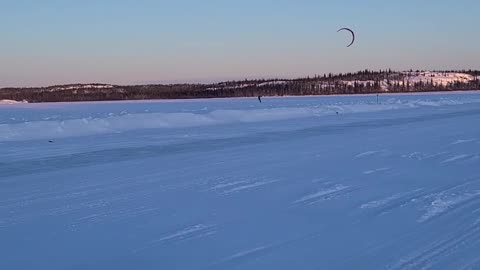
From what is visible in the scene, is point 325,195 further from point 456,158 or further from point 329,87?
point 329,87

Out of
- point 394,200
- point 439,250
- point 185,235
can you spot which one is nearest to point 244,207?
point 185,235

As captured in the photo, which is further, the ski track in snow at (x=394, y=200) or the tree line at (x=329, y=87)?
the tree line at (x=329, y=87)

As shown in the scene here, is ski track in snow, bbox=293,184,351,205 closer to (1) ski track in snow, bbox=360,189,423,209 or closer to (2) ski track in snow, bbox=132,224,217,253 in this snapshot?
(1) ski track in snow, bbox=360,189,423,209

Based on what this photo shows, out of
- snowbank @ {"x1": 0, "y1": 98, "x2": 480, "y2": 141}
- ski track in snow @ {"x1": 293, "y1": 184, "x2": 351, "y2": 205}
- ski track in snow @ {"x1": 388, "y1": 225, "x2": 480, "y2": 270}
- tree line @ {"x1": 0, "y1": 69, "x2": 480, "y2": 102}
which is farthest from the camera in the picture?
tree line @ {"x1": 0, "y1": 69, "x2": 480, "y2": 102}

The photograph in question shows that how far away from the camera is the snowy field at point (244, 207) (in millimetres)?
3990

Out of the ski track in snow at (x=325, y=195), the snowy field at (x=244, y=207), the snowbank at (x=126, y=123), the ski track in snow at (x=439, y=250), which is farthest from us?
the snowbank at (x=126, y=123)

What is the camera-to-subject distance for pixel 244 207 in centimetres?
558

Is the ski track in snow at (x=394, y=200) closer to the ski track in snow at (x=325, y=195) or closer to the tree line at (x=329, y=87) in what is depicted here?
the ski track in snow at (x=325, y=195)

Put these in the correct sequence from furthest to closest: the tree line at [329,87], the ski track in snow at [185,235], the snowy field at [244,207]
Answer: the tree line at [329,87] → the ski track in snow at [185,235] → the snowy field at [244,207]

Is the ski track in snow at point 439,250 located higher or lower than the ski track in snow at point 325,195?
higher

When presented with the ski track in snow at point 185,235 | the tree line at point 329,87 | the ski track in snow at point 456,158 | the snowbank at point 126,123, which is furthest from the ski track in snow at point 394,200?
the tree line at point 329,87

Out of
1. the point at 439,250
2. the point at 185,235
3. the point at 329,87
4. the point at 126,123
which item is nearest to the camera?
the point at 439,250

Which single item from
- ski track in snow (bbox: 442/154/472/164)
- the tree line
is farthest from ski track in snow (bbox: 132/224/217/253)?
the tree line

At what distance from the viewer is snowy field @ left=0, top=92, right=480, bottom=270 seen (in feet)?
13.1
